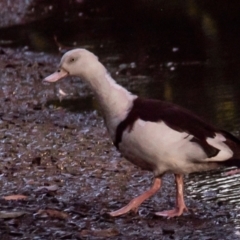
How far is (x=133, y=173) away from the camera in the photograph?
6359 mm

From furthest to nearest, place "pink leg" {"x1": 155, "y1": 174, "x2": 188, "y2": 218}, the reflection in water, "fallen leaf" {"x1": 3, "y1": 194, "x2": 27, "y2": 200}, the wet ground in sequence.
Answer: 1. "fallen leaf" {"x1": 3, "y1": 194, "x2": 27, "y2": 200}
2. the reflection in water
3. "pink leg" {"x1": 155, "y1": 174, "x2": 188, "y2": 218}
4. the wet ground

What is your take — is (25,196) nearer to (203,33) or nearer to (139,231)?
(139,231)

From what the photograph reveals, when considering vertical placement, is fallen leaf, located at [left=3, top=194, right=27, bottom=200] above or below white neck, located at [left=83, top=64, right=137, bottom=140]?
below

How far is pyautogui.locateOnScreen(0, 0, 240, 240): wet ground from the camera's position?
4.98 m

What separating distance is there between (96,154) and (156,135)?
2.13 metres

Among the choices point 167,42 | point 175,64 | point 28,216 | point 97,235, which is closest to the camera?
point 97,235

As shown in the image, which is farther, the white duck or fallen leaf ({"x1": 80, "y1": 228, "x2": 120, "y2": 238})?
the white duck

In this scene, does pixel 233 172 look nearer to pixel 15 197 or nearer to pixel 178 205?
pixel 178 205

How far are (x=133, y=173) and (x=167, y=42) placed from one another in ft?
22.3

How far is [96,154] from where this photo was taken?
6.98m

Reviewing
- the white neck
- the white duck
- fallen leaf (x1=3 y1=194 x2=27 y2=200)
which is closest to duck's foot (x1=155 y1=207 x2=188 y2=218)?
the white duck

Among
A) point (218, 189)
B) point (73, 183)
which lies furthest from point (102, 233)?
point (73, 183)

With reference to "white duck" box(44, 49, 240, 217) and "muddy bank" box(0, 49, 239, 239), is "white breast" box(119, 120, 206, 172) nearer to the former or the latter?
"white duck" box(44, 49, 240, 217)

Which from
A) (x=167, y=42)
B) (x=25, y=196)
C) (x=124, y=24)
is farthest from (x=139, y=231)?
(x=124, y=24)
